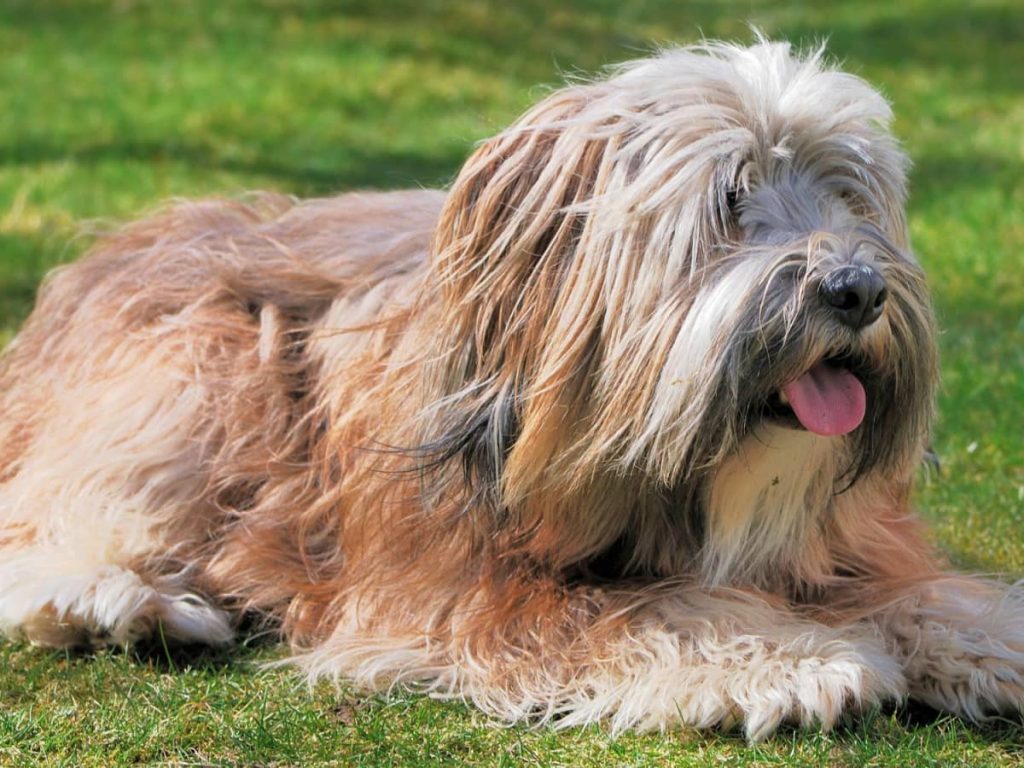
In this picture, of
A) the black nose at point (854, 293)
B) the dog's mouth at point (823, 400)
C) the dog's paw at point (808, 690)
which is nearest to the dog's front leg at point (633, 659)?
the dog's paw at point (808, 690)

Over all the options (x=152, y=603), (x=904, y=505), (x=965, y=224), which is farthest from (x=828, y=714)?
(x=965, y=224)

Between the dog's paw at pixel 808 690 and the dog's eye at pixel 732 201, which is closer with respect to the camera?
the dog's paw at pixel 808 690

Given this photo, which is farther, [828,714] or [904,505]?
[904,505]

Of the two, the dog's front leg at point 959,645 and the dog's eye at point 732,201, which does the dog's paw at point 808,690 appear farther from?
the dog's eye at point 732,201

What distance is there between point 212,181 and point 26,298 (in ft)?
6.71

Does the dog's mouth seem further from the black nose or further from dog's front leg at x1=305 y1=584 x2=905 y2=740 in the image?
dog's front leg at x1=305 y1=584 x2=905 y2=740

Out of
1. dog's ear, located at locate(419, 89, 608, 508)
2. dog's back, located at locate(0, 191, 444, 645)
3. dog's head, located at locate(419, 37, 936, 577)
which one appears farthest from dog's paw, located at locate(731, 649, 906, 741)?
dog's back, located at locate(0, 191, 444, 645)

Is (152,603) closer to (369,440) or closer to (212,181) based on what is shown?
(369,440)

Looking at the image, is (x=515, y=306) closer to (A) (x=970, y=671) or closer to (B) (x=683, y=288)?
(B) (x=683, y=288)

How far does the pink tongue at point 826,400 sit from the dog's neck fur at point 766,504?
9 cm

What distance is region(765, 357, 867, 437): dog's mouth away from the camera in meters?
3.33

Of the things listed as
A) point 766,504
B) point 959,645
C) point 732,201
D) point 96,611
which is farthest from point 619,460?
point 96,611

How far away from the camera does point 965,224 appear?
7.84 metres

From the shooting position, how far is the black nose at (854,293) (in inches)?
128
